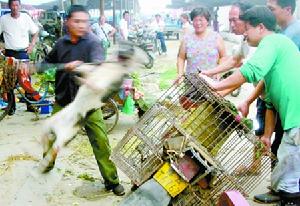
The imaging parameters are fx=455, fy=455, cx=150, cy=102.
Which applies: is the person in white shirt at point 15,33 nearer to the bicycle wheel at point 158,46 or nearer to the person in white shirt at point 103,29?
the person in white shirt at point 103,29

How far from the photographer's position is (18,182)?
5477 mm

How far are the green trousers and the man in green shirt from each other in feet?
4.82

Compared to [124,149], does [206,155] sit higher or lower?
higher

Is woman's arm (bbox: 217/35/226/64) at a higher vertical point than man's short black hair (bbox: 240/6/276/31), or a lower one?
lower

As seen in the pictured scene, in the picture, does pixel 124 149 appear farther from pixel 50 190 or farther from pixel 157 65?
pixel 157 65

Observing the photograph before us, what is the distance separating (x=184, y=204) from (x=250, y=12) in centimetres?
179

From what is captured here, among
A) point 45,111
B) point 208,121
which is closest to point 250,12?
point 208,121

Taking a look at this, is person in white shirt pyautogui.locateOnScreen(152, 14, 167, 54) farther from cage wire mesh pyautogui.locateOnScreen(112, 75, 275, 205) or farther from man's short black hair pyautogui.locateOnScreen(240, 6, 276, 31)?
man's short black hair pyautogui.locateOnScreen(240, 6, 276, 31)

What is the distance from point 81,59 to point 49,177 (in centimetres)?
172

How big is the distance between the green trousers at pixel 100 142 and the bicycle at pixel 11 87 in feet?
9.67

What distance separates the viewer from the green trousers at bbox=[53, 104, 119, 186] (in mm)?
4824

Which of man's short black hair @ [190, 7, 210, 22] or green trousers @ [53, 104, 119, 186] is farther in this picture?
man's short black hair @ [190, 7, 210, 22]

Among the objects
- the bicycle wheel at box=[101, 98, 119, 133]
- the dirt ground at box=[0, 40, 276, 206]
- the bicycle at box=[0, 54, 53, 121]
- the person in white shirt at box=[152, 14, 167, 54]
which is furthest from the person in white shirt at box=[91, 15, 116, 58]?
the dirt ground at box=[0, 40, 276, 206]

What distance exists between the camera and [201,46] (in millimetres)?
5848
